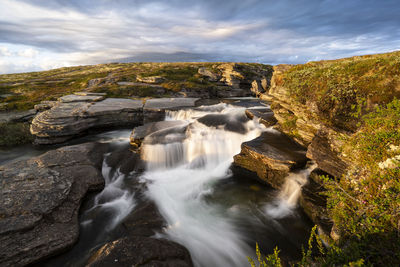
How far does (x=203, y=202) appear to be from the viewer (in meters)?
11.3

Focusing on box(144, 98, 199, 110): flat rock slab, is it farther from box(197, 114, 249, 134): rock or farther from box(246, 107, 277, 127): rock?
box(246, 107, 277, 127): rock

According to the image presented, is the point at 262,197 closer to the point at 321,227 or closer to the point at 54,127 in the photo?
the point at 321,227

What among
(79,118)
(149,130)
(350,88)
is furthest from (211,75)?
(350,88)

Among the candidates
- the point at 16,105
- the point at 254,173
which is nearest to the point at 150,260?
the point at 254,173

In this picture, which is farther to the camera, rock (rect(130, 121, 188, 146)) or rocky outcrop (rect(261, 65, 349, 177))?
rock (rect(130, 121, 188, 146))

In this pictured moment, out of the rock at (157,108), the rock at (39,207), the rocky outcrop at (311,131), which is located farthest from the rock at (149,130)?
the rocky outcrop at (311,131)

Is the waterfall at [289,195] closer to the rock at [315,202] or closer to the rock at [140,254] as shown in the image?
the rock at [315,202]

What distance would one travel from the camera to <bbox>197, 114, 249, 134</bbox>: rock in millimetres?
17703

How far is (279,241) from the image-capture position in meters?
8.52

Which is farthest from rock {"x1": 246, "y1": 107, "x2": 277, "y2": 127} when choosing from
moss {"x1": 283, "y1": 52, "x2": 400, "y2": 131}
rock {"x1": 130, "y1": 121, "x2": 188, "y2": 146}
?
rock {"x1": 130, "y1": 121, "x2": 188, "y2": 146}

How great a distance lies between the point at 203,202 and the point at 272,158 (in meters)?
5.02

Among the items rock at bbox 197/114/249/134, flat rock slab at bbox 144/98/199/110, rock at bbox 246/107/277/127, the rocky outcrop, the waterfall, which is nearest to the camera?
the rocky outcrop

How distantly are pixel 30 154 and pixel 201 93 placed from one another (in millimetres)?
34727

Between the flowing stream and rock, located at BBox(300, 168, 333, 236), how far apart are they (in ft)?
1.40
